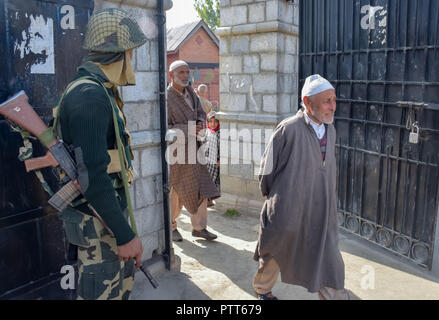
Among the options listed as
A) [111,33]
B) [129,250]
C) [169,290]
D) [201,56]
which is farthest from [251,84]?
[201,56]

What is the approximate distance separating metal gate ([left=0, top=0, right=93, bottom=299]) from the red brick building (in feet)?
66.9

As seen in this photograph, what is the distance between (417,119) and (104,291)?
3235 millimetres

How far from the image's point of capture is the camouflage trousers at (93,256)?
216 cm

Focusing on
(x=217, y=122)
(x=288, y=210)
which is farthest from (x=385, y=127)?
(x=217, y=122)

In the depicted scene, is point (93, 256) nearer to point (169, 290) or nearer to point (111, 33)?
point (111, 33)

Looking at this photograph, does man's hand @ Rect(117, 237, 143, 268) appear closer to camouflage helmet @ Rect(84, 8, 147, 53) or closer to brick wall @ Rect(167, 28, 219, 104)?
camouflage helmet @ Rect(84, 8, 147, 53)

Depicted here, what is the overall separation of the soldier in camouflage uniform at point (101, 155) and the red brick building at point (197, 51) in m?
20.9

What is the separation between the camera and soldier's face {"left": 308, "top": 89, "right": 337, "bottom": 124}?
290cm

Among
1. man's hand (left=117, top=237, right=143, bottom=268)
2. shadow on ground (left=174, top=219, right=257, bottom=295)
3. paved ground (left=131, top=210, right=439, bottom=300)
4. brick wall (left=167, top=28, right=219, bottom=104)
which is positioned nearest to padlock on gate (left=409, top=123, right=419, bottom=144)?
paved ground (left=131, top=210, right=439, bottom=300)

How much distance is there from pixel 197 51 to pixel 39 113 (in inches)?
899

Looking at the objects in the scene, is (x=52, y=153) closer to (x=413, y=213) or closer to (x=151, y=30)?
(x=151, y=30)

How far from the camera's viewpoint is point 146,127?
3543 millimetres

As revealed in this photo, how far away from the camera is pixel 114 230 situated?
2.01 meters

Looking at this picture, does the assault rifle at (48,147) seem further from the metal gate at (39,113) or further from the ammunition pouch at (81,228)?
the metal gate at (39,113)
